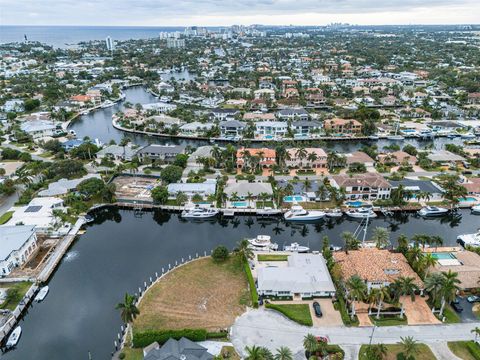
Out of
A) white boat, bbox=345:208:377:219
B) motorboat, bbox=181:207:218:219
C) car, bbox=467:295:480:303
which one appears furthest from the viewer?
motorboat, bbox=181:207:218:219

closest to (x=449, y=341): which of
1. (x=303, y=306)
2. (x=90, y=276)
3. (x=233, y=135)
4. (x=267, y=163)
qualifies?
(x=303, y=306)

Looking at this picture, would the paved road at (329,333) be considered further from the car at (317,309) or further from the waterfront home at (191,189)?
the waterfront home at (191,189)

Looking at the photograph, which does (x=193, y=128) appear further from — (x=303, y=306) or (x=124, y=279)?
(x=303, y=306)

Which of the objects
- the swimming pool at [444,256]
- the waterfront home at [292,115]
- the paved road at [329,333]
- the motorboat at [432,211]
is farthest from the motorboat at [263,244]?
the waterfront home at [292,115]

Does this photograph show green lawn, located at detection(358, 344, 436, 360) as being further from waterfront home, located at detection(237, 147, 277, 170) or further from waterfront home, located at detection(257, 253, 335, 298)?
waterfront home, located at detection(237, 147, 277, 170)

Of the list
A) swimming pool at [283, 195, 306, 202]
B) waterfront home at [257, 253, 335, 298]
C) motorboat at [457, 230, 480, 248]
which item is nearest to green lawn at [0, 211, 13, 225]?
waterfront home at [257, 253, 335, 298]

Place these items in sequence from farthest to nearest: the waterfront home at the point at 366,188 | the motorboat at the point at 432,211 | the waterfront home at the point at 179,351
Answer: the waterfront home at the point at 366,188 → the motorboat at the point at 432,211 → the waterfront home at the point at 179,351
